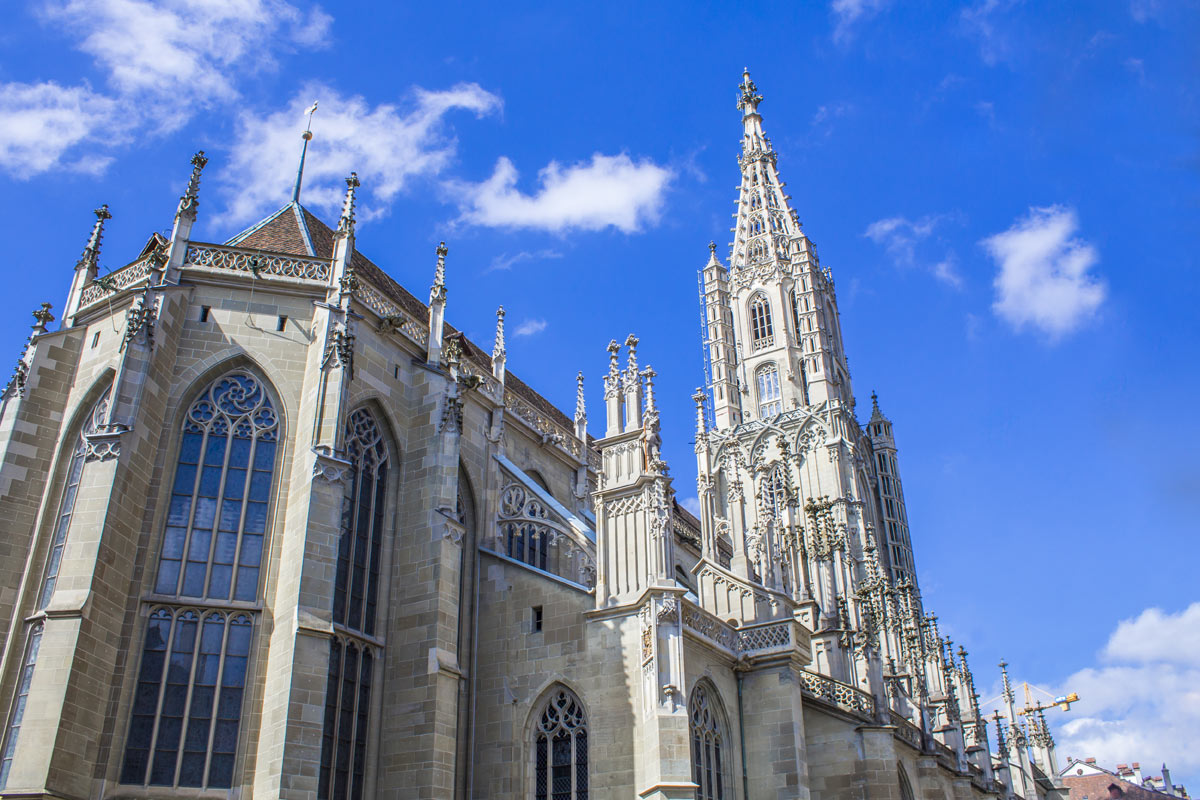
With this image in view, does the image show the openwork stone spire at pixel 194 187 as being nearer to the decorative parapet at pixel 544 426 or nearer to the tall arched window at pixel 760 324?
the decorative parapet at pixel 544 426

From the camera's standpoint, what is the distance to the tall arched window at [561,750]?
663 inches

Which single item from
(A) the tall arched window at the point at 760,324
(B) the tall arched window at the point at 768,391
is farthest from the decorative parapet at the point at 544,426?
(A) the tall arched window at the point at 760,324

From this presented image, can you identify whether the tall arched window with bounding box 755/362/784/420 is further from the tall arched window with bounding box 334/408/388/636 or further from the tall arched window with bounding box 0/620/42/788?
the tall arched window with bounding box 0/620/42/788

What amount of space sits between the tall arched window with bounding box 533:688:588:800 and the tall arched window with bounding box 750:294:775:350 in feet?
101

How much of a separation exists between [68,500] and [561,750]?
916 cm

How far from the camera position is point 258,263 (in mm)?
18859

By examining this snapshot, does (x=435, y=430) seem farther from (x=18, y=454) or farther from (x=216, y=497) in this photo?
(x=18, y=454)

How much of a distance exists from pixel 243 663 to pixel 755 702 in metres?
9.35

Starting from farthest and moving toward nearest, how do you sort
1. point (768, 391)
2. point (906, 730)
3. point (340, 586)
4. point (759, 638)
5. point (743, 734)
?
point (768, 391) → point (906, 730) → point (759, 638) → point (743, 734) → point (340, 586)

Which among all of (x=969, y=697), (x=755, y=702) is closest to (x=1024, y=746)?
(x=969, y=697)

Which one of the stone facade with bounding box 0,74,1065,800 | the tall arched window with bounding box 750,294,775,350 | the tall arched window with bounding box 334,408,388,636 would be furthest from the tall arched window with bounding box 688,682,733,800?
the tall arched window with bounding box 750,294,775,350

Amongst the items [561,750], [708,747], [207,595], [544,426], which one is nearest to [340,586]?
[207,595]

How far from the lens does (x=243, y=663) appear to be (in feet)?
51.8

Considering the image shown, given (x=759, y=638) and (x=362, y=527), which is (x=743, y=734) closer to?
(x=759, y=638)
